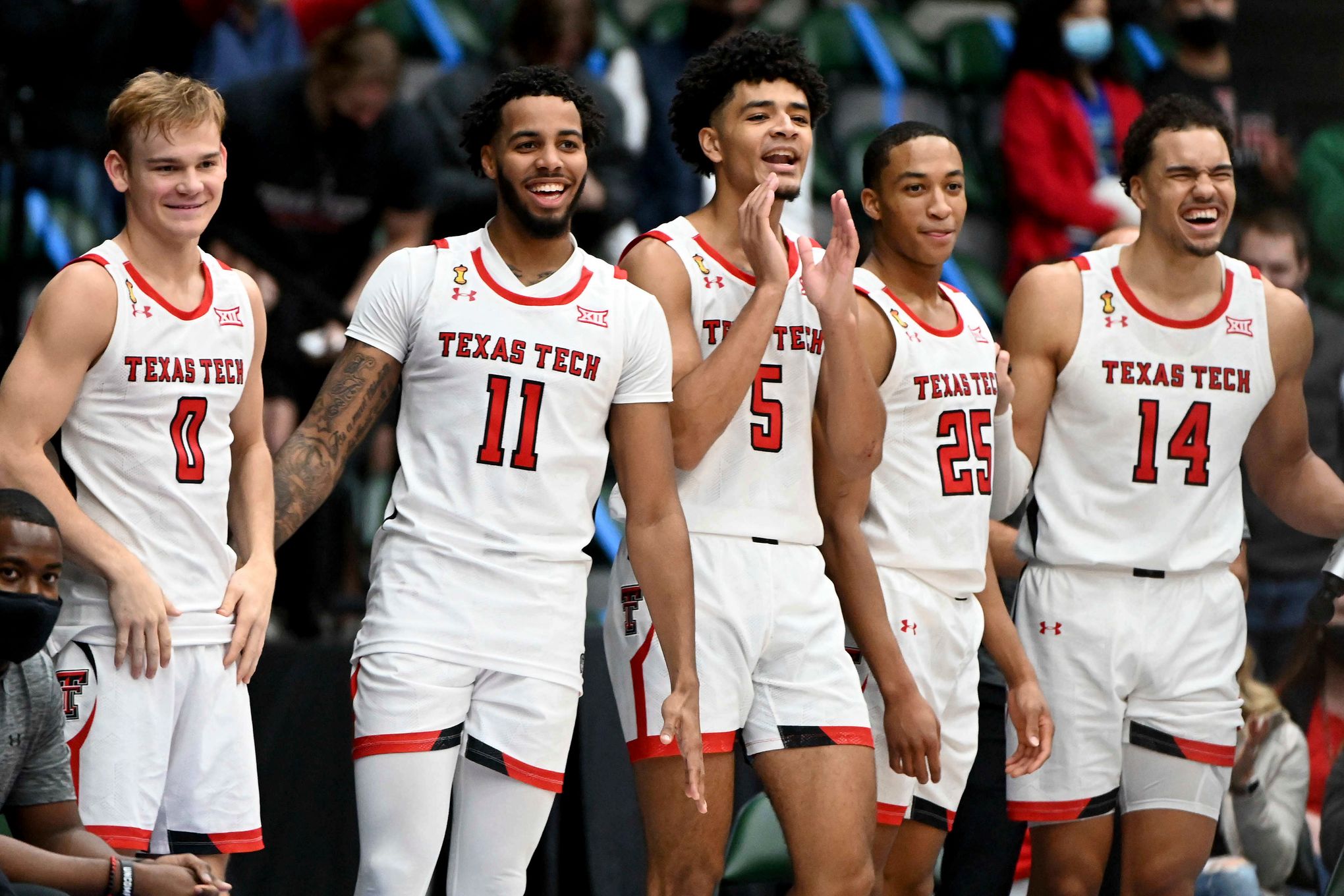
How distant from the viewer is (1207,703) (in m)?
4.98

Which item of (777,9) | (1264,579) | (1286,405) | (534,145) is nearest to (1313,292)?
(1264,579)

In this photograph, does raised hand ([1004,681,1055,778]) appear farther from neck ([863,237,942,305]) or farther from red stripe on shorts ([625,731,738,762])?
neck ([863,237,942,305])

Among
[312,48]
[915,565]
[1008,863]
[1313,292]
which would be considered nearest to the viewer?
[915,565]

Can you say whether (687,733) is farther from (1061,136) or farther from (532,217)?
(1061,136)

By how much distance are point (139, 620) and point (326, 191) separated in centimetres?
359

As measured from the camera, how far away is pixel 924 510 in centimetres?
475

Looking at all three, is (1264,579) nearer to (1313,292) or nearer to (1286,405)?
(1313,292)

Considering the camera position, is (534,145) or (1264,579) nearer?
(534,145)

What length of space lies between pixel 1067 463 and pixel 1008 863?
1.36 meters

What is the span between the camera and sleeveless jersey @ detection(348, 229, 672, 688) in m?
4.07

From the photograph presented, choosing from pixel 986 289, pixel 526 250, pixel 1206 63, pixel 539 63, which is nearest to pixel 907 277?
pixel 526 250

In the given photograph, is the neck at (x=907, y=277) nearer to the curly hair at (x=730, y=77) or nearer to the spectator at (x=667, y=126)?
the curly hair at (x=730, y=77)

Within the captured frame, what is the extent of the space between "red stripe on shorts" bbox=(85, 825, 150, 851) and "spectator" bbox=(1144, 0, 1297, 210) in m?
6.24

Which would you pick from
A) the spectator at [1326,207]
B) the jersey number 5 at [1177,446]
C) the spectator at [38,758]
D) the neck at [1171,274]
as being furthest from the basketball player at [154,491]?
the spectator at [1326,207]
